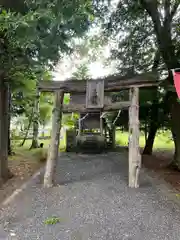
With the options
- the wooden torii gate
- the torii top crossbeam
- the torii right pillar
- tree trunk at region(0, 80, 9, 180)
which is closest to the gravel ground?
the torii right pillar

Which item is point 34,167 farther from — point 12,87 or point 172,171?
point 172,171

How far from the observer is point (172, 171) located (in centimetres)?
842

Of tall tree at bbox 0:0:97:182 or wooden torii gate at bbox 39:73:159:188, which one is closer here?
tall tree at bbox 0:0:97:182

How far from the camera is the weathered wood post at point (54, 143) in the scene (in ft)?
20.2

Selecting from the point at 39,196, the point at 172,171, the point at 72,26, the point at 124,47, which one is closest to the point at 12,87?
the point at 72,26

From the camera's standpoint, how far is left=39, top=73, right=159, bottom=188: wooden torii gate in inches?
238

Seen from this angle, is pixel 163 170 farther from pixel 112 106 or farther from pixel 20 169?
pixel 20 169

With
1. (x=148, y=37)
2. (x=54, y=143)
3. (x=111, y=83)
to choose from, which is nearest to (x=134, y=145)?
(x=111, y=83)

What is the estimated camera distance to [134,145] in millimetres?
6051

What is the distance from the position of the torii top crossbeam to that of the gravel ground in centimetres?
226

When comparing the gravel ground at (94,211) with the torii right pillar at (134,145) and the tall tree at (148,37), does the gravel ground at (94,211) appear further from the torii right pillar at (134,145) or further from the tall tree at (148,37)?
the tall tree at (148,37)

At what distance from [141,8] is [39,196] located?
634 cm

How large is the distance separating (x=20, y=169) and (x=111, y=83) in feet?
14.8

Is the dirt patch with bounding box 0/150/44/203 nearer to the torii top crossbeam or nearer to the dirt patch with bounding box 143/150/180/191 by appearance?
the torii top crossbeam
